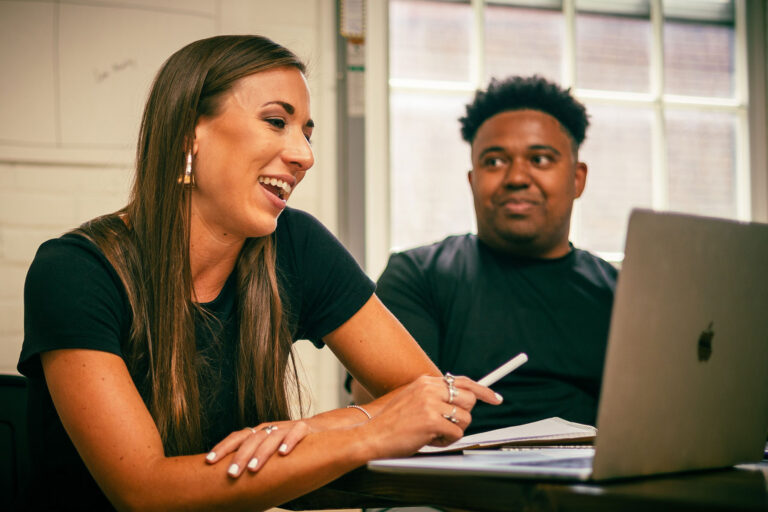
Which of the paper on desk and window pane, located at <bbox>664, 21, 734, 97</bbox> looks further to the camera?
window pane, located at <bbox>664, 21, 734, 97</bbox>

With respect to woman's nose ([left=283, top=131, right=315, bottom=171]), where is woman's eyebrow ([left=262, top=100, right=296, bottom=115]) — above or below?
above

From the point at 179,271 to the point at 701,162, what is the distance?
1958 mm

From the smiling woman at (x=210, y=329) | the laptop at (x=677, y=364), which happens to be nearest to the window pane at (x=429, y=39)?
the smiling woman at (x=210, y=329)

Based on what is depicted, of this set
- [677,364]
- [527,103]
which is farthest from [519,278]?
[677,364]

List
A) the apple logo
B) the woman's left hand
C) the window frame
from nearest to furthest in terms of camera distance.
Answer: the apple logo, the woman's left hand, the window frame

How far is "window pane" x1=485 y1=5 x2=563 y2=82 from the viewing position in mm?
2273

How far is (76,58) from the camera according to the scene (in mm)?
1935

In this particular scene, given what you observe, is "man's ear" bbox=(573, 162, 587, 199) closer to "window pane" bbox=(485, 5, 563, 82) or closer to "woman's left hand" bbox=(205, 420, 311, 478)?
"window pane" bbox=(485, 5, 563, 82)

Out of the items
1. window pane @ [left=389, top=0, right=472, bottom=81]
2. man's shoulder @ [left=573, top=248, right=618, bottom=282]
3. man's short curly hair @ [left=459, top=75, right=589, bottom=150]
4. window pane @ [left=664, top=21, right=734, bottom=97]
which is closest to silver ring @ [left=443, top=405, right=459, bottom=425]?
man's shoulder @ [left=573, top=248, right=618, bottom=282]

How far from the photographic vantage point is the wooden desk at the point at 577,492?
1.86 ft

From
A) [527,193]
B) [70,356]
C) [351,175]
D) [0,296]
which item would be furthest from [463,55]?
[70,356]

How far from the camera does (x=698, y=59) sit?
95.5 inches

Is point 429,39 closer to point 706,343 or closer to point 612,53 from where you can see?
point 612,53

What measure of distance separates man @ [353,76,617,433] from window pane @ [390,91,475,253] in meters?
0.31
